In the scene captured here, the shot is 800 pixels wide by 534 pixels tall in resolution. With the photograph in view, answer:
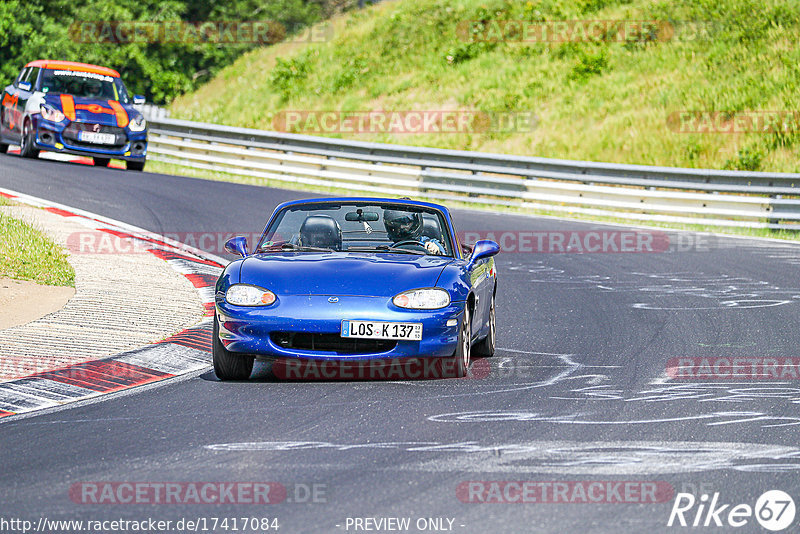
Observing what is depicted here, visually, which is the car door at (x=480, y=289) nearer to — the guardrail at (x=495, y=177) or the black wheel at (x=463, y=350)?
the black wheel at (x=463, y=350)

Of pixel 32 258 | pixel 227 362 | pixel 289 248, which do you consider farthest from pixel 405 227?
pixel 32 258

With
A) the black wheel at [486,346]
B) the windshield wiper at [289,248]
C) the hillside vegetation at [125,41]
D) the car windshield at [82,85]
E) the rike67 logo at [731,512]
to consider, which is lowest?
the black wheel at [486,346]

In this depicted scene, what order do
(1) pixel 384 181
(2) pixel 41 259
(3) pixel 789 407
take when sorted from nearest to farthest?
(3) pixel 789 407 < (2) pixel 41 259 < (1) pixel 384 181

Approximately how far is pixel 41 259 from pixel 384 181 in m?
13.3

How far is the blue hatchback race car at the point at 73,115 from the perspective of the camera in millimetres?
22234

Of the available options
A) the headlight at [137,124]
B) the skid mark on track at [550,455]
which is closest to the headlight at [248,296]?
the skid mark on track at [550,455]

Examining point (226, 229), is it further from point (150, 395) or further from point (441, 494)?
point (441, 494)

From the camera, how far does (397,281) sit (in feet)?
26.0

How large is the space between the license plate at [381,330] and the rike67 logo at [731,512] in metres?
2.92

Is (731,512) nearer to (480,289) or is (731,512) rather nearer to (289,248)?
(480,289)

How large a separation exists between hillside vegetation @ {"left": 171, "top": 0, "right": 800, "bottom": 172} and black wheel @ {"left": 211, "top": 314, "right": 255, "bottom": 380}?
70.6ft

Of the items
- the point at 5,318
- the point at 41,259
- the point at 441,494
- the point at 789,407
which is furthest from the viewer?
the point at 41,259

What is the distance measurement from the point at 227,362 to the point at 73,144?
50.7ft

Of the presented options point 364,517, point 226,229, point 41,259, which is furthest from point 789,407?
point 226,229
